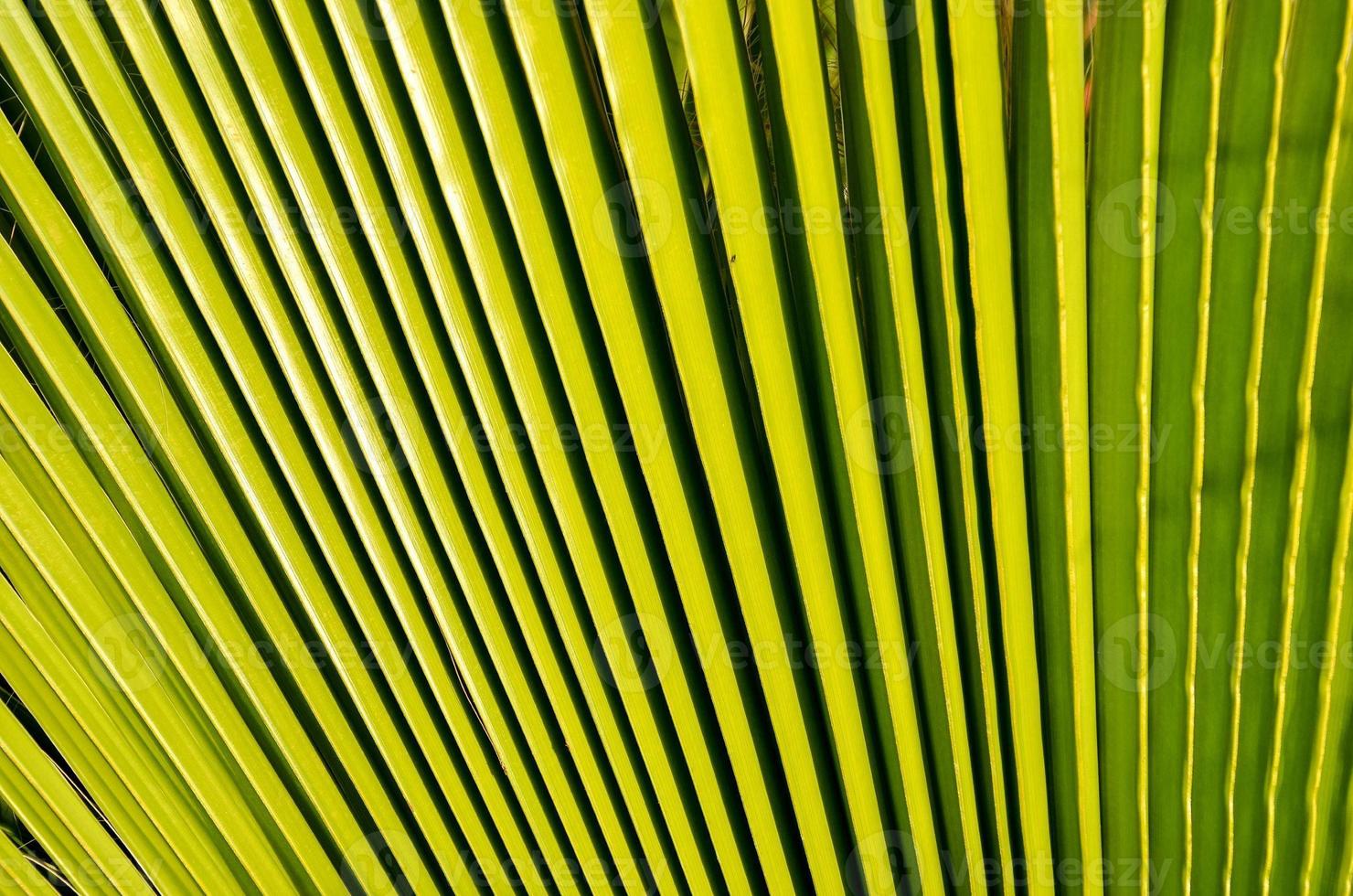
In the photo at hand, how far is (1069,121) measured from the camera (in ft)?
1.86

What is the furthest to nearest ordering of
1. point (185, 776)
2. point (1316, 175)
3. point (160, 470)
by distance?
point (185, 776) < point (160, 470) < point (1316, 175)

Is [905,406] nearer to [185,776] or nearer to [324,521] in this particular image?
[324,521]

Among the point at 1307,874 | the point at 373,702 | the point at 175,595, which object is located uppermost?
the point at 175,595

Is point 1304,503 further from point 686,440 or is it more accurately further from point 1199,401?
point 686,440

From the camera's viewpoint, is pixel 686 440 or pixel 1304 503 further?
pixel 686 440

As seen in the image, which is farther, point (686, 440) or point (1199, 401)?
point (686, 440)

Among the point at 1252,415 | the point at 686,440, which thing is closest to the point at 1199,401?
the point at 1252,415

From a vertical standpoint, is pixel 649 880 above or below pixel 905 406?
below

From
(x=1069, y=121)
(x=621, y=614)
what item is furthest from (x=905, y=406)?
(x=621, y=614)

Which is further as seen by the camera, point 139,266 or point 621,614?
point 621,614

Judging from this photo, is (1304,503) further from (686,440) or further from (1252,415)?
(686,440)

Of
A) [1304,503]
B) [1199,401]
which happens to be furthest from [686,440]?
[1304,503]

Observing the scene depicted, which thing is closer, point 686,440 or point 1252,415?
point 1252,415

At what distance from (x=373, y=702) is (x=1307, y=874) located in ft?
3.16
